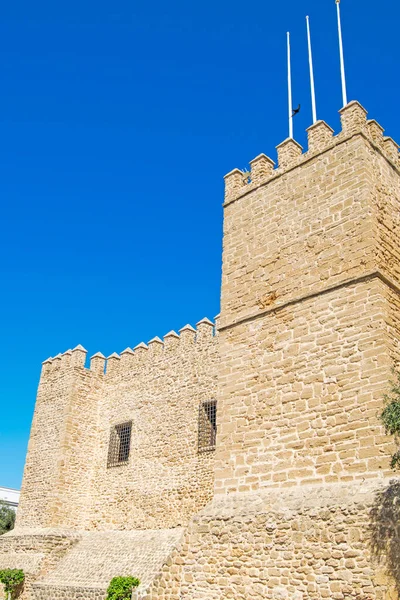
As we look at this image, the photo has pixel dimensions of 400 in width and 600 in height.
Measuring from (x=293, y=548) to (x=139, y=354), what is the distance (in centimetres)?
1139

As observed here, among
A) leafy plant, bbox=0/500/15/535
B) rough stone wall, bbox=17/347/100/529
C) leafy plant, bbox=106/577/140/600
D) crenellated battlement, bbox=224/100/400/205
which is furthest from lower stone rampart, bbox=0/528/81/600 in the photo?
crenellated battlement, bbox=224/100/400/205

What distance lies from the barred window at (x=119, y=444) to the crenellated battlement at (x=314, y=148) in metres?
9.18

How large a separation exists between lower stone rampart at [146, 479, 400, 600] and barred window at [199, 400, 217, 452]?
19.3ft

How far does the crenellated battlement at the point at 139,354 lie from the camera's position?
16938 millimetres

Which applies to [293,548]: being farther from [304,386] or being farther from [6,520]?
[6,520]

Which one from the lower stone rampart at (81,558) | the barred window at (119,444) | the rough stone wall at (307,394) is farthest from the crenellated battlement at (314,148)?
the barred window at (119,444)

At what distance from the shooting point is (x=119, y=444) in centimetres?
1841

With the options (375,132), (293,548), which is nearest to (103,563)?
(293,548)

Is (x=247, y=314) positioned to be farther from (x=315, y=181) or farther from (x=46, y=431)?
(x=46, y=431)

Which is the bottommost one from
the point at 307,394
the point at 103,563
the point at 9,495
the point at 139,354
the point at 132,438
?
the point at 103,563

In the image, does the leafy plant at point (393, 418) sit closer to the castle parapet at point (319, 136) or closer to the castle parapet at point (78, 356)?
the castle parapet at point (319, 136)

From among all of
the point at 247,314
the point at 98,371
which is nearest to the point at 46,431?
the point at 98,371

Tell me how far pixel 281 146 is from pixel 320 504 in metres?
6.41

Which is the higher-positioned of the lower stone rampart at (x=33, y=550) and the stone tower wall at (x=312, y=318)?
the stone tower wall at (x=312, y=318)
